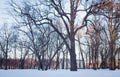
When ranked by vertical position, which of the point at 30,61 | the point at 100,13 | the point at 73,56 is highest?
the point at 100,13

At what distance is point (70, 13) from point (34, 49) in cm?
1985

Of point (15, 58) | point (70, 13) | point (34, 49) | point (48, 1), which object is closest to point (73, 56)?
point (70, 13)

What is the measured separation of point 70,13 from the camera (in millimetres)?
30984

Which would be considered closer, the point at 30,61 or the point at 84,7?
the point at 84,7

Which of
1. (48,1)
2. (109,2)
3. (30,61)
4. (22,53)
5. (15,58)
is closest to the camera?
(109,2)

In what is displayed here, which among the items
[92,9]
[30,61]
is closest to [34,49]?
[92,9]

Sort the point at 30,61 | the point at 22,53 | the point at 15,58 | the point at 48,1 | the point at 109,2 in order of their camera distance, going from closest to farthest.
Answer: the point at 109,2 → the point at 48,1 → the point at 22,53 → the point at 15,58 → the point at 30,61

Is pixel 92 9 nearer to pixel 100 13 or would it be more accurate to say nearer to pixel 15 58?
pixel 100 13

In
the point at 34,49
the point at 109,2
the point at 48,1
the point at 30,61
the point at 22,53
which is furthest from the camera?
the point at 30,61

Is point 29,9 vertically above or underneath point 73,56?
above

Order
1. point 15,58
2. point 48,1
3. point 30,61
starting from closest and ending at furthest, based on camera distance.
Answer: point 48,1, point 15,58, point 30,61

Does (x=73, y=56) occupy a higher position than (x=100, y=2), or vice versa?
(x=100, y=2)

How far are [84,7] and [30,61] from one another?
71.9m

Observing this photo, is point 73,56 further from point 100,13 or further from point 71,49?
point 100,13
